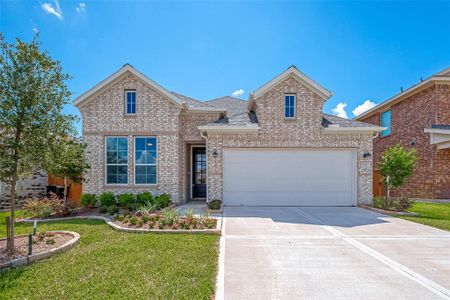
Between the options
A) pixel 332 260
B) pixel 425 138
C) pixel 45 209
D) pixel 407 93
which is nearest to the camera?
pixel 332 260

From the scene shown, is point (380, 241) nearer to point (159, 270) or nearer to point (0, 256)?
point (159, 270)

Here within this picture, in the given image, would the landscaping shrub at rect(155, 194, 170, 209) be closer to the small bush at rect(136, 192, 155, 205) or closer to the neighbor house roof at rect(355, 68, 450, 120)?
the small bush at rect(136, 192, 155, 205)

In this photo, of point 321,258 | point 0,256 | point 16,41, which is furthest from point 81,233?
point 321,258

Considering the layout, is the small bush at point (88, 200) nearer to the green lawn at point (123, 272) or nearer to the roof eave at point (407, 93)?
the green lawn at point (123, 272)

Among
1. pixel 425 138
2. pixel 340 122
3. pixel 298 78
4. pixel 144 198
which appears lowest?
pixel 144 198

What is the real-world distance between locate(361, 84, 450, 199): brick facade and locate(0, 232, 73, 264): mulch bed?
1614 cm

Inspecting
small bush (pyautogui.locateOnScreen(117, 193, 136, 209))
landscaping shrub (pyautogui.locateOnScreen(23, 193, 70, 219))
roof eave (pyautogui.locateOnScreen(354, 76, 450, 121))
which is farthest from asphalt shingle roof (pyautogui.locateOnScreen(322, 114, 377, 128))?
landscaping shrub (pyautogui.locateOnScreen(23, 193, 70, 219))

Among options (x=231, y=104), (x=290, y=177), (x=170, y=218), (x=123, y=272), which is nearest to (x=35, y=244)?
(x=123, y=272)

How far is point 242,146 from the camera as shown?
39.1 feet

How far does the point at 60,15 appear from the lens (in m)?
10.3

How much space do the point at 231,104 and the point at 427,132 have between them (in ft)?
37.5

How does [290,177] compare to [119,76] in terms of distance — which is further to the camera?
[290,177]

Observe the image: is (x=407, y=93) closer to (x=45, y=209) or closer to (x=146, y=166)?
(x=146, y=166)

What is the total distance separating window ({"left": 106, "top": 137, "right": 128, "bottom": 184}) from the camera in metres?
11.8
